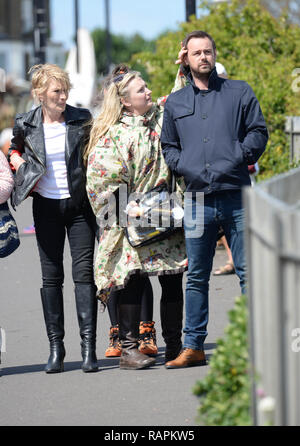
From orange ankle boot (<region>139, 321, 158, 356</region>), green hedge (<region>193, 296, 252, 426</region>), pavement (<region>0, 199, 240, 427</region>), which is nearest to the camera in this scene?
green hedge (<region>193, 296, 252, 426</region>)

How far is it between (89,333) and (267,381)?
285cm

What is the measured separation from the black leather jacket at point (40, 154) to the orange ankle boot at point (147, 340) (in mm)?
977

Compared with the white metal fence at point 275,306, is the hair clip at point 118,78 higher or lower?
higher

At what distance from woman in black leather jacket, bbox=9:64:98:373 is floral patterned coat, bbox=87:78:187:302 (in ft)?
0.39

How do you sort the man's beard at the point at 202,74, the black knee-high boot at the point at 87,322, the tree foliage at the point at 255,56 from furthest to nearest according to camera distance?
the tree foliage at the point at 255,56
the black knee-high boot at the point at 87,322
the man's beard at the point at 202,74

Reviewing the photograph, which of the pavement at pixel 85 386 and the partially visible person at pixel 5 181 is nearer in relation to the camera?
the pavement at pixel 85 386

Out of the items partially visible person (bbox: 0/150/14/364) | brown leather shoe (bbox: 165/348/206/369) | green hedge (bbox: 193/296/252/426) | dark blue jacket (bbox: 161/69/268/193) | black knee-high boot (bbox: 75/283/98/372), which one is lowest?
brown leather shoe (bbox: 165/348/206/369)

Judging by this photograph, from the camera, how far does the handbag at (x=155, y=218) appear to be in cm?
561

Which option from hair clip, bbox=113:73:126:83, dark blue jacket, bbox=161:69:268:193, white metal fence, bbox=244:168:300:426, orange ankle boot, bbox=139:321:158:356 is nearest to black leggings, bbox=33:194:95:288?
orange ankle boot, bbox=139:321:158:356

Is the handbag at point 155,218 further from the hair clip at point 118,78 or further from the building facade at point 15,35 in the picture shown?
the building facade at point 15,35

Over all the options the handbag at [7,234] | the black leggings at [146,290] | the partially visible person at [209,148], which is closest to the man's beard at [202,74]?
the partially visible person at [209,148]

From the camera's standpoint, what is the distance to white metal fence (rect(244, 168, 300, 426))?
2785 mm

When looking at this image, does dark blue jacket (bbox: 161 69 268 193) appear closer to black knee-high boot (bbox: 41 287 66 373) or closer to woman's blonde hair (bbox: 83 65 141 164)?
woman's blonde hair (bbox: 83 65 141 164)

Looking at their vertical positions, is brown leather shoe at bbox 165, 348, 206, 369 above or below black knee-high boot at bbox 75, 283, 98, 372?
below
